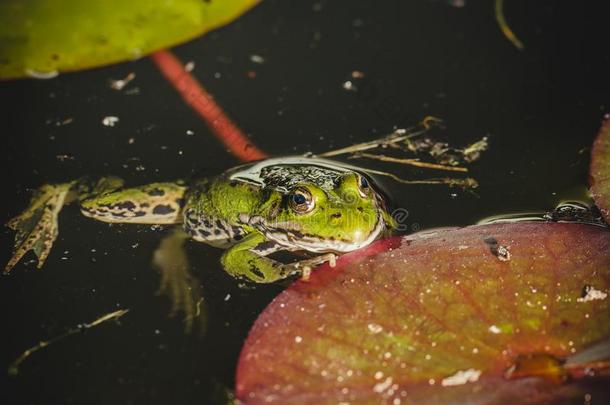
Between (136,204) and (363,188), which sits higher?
(136,204)

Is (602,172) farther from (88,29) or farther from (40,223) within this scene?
(88,29)

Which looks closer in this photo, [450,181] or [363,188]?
[363,188]

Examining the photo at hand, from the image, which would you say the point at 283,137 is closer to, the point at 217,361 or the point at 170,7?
the point at 170,7

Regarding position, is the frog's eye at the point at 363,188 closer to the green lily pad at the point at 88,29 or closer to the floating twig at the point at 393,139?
the floating twig at the point at 393,139

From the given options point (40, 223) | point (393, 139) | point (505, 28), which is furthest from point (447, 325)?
point (505, 28)

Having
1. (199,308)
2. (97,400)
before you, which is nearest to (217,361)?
(199,308)

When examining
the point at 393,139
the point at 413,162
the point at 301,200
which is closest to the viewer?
the point at 301,200

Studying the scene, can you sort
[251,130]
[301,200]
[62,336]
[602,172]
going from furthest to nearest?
[251,130], [301,200], [602,172], [62,336]
